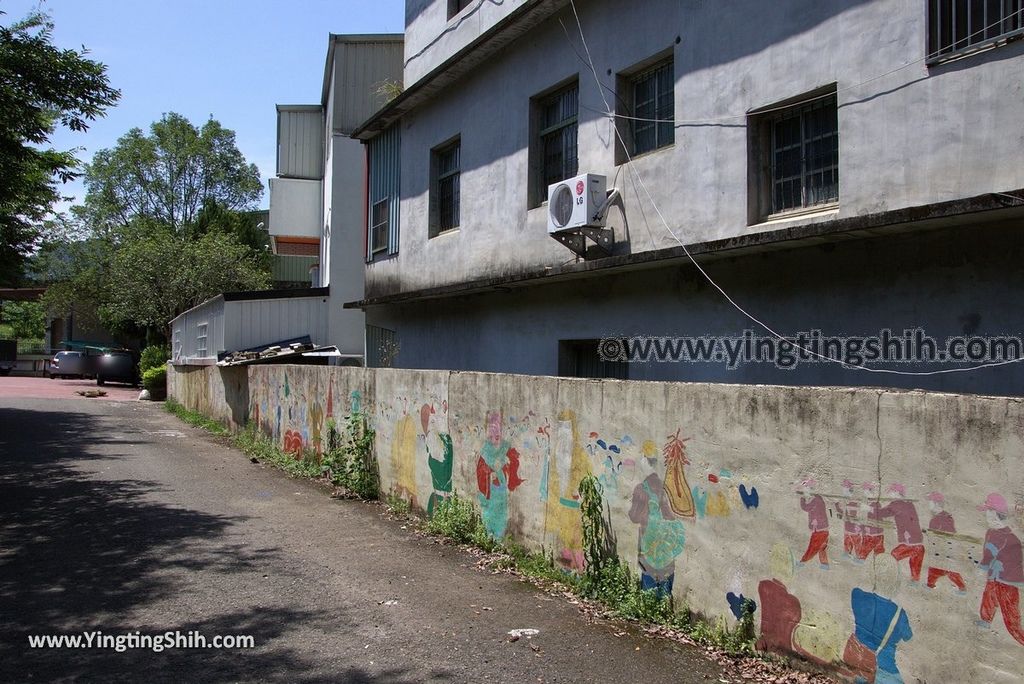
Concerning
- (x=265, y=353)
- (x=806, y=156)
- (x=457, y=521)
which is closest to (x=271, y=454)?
(x=265, y=353)

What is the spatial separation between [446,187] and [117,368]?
30.3 meters

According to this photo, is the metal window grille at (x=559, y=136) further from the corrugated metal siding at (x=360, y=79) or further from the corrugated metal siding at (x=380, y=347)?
the corrugated metal siding at (x=360, y=79)

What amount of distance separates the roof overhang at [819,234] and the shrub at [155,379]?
23.8 metres

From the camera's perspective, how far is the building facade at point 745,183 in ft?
19.7

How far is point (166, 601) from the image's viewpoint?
5.71m

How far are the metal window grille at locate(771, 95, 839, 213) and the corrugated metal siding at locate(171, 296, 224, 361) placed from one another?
15.5 meters

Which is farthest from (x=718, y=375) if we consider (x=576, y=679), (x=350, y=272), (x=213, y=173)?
(x=213, y=173)

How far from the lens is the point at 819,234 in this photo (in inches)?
261

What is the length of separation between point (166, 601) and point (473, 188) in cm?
841

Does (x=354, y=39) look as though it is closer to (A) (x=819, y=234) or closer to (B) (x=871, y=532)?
(A) (x=819, y=234)

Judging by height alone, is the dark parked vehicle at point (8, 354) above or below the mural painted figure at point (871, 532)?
above

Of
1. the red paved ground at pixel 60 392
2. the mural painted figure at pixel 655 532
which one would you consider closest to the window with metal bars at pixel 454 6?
the mural painted figure at pixel 655 532

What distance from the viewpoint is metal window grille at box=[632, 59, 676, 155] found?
8984mm

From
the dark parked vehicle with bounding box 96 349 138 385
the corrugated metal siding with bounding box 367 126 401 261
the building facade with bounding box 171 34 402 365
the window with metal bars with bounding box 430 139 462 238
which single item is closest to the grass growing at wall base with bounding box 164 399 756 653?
the window with metal bars with bounding box 430 139 462 238
